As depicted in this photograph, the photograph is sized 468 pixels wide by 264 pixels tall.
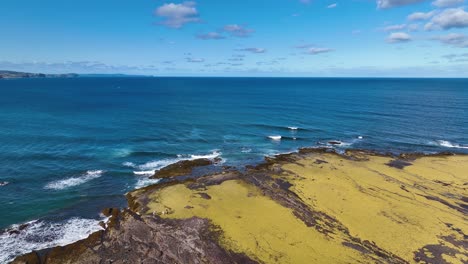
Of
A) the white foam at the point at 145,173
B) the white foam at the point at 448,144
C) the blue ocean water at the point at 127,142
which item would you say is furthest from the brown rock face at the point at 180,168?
the white foam at the point at 448,144

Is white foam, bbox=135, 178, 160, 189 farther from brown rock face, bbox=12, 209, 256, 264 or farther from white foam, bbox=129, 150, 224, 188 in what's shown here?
brown rock face, bbox=12, 209, 256, 264

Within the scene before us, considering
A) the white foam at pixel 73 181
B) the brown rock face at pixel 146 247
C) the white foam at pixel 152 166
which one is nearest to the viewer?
the brown rock face at pixel 146 247

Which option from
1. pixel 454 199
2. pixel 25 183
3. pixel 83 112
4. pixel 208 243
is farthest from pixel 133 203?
pixel 83 112

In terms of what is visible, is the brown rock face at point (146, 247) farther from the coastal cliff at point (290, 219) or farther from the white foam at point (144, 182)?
the white foam at point (144, 182)

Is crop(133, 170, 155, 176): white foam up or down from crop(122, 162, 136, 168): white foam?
down

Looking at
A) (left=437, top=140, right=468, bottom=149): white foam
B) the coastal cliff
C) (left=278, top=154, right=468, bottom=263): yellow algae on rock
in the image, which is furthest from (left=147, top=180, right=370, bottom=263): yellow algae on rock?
(left=437, top=140, right=468, bottom=149): white foam

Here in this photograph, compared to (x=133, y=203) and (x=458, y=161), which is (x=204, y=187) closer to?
(x=133, y=203)
